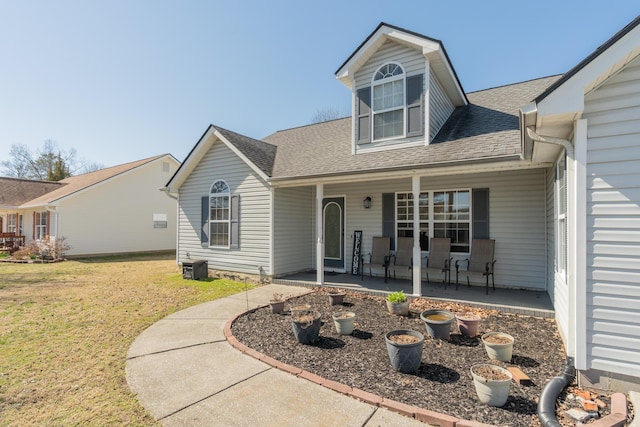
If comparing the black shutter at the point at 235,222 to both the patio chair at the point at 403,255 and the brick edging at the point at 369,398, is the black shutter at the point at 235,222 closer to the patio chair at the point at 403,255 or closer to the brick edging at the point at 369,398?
the patio chair at the point at 403,255

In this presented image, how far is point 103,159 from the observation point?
4444cm

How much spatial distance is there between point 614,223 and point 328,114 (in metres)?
28.8

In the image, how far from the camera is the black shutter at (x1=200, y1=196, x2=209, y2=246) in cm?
1038

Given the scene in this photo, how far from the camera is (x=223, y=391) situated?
10.5ft

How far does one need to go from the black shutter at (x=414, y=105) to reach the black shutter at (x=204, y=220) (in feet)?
22.5

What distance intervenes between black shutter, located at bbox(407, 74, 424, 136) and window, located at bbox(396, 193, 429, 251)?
69.0 inches

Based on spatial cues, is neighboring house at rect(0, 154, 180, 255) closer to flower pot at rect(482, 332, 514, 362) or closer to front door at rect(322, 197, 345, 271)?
front door at rect(322, 197, 345, 271)

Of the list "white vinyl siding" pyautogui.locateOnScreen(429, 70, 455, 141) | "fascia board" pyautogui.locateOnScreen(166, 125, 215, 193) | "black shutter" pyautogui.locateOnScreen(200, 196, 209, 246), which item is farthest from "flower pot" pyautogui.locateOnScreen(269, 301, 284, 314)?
"fascia board" pyautogui.locateOnScreen(166, 125, 215, 193)

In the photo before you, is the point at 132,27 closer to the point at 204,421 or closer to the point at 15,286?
the point at 15,286

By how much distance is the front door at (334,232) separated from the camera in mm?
9680

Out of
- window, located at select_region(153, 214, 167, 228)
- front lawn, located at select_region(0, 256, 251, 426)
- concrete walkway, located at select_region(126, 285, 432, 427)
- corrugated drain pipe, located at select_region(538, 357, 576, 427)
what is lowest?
front lawn, located at select_region(0, 256, 251, 426)

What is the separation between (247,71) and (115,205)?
11.8 m

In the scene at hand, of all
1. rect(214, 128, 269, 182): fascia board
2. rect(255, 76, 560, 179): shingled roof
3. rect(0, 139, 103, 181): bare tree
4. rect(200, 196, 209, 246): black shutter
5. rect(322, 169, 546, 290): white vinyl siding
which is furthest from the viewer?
rect(0, 139, 103, 181): bare tree

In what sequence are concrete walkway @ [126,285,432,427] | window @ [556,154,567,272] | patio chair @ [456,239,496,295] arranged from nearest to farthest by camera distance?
concrete walkway @ [126,285,432,427], window @ [556,154,567,272], patio chair @ [456,239,496,295]
